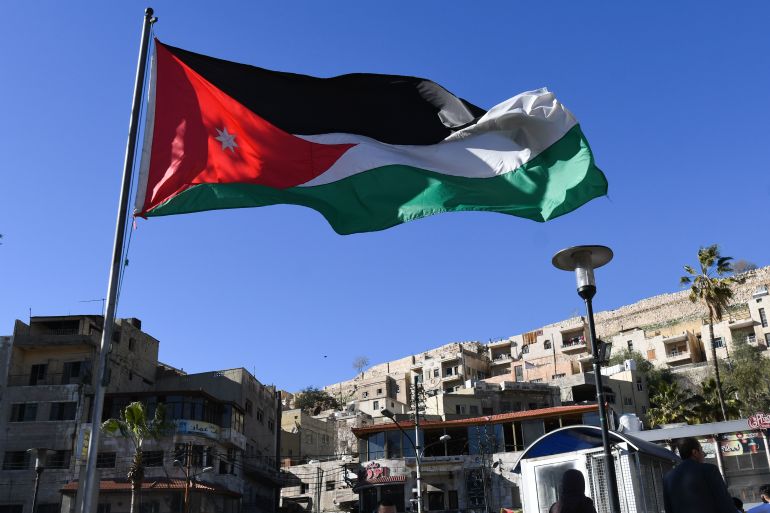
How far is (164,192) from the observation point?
34.1ft

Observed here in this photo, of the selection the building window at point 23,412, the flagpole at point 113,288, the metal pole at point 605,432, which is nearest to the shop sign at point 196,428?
the building window at point 23,412

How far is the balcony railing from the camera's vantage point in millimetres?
59719

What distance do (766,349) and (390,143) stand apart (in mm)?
94525

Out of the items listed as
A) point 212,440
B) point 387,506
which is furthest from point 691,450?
point 212,440

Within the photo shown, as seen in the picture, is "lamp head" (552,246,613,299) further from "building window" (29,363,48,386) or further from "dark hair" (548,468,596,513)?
"building window" (29,363,48,386)

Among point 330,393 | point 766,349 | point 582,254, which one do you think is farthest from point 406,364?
point 582,254

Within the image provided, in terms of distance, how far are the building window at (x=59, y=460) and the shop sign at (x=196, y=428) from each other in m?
8.26

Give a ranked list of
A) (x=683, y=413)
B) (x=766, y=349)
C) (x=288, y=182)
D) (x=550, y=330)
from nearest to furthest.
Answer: (x=288, y=182) < (x=683, y=413) < (x=766, y=349) < (x=550, y=330)

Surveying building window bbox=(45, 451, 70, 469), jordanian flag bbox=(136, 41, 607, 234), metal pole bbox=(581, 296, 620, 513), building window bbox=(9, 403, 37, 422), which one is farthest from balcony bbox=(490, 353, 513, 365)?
jordanian flag bbox=(136, 41, 607, 234)

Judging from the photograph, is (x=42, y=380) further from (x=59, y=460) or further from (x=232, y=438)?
(x=232, y=438)

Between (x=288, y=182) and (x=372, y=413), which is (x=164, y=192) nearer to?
(x=288, y=182)

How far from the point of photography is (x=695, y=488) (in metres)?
7.77

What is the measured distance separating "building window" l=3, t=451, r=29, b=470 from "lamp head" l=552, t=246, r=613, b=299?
52.6 metres

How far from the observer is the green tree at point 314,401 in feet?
395
